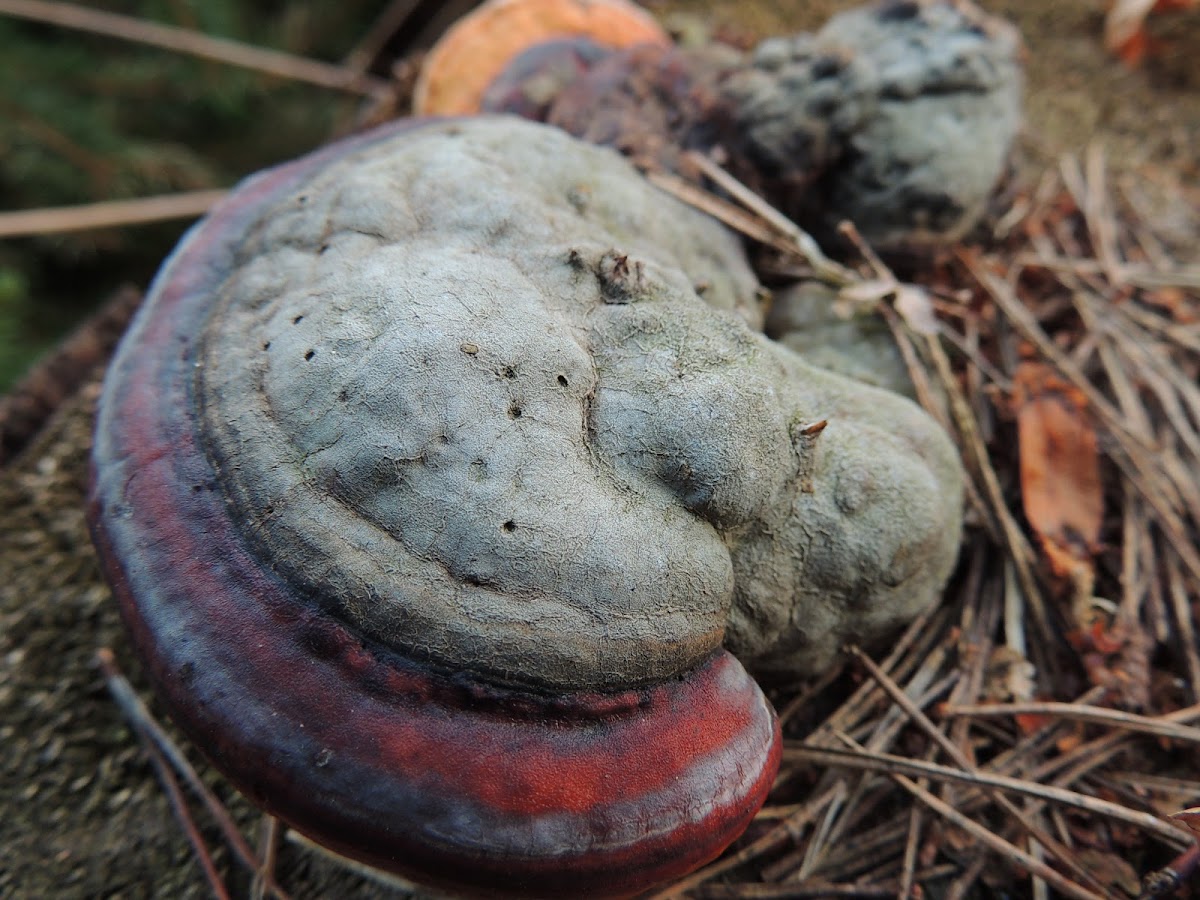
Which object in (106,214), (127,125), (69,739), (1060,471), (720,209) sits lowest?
(69,739)

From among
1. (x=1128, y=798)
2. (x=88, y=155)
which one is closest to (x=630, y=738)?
(x=1128, y=798)

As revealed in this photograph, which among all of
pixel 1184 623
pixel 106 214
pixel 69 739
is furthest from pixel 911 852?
pixel 106 214

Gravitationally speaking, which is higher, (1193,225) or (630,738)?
(1193,225)

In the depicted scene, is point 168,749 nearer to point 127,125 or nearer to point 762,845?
point 762,845

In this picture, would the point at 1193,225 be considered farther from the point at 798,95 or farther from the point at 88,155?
the point at 88,155

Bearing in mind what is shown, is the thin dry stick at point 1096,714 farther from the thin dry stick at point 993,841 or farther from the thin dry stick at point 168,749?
the thin dry stick at point 168,749

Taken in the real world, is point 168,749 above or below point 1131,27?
below

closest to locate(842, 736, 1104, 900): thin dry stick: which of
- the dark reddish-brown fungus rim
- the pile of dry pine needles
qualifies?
the pile of dry pine needles
